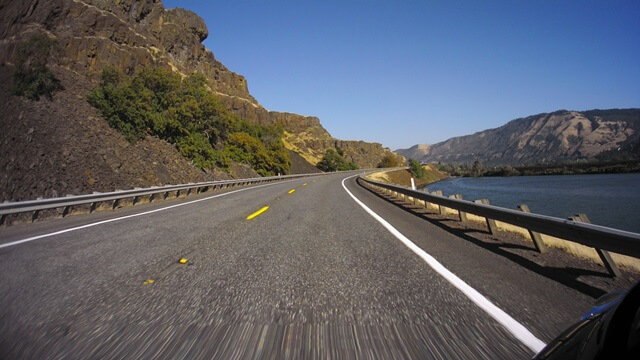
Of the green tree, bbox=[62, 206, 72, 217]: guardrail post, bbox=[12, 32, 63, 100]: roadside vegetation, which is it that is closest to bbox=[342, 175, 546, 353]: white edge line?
bbox=[62, 206, 72, 217]: guardrail post

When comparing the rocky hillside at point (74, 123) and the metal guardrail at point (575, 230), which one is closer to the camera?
the metal guardrail at point (575, 230)

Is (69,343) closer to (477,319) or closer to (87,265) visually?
(87,265)

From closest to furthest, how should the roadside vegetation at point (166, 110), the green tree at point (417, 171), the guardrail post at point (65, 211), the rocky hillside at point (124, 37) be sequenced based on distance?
the guardrail post at point (65, 211) → the roadside vegetation at point (166, 110) → the rocky hillside at point (124, 37) → the green tree at point (417, 171)

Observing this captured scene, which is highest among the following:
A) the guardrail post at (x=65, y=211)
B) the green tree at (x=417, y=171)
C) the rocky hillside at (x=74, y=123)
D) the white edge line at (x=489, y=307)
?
the rocky hillside at (x=74, y=123)

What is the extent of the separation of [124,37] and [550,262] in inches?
2754

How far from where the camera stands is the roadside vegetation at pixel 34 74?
2280cm

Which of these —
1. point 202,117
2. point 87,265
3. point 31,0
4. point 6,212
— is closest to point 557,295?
point 87,265

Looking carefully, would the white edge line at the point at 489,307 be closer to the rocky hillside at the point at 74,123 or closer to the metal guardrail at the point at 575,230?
the metal guardrail at the point at 575,230

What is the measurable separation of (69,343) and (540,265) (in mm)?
5076

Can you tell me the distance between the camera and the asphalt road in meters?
2.10

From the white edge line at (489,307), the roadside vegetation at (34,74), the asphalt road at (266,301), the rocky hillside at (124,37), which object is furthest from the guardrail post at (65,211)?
the rocky hillside at (124,37)

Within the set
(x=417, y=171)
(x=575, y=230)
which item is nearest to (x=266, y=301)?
(x=575, y=230)

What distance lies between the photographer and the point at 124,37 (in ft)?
184

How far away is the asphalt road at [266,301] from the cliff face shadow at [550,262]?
0.23 meters
